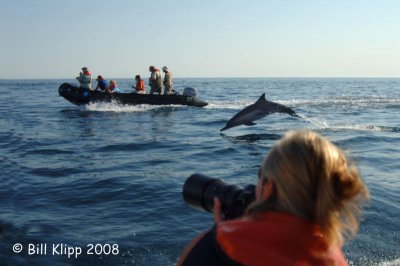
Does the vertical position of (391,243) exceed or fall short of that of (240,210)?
it falls short

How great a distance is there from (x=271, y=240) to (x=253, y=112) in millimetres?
16063

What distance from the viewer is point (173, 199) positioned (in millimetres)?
9148

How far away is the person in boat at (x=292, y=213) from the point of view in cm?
212

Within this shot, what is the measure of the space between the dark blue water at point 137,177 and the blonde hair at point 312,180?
0.37m

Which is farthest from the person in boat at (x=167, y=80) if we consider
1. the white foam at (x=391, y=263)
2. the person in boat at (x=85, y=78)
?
the white foam at (x=391, y=263)

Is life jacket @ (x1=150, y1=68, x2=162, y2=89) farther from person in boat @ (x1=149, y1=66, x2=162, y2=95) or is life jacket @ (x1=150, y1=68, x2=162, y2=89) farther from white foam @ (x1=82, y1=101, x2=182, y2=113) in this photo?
white foam @ (x1=82, y1=101, x2=182, y2=113)

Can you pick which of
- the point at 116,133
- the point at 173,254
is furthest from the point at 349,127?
the point at 173,254

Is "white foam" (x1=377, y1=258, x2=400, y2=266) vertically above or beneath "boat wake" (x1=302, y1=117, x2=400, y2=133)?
beneath

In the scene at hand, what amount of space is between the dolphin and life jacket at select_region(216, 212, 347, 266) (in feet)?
49.5

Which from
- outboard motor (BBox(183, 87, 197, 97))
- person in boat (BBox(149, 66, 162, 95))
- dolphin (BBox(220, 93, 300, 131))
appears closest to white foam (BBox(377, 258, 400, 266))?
dolphin (BBox(220, 93, 300, 131))

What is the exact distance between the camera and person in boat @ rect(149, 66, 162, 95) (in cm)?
2934

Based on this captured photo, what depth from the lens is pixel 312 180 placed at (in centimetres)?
217

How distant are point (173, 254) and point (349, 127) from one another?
1453 centimetres

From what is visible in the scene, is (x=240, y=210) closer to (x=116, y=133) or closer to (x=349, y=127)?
(x=116, y=133)
